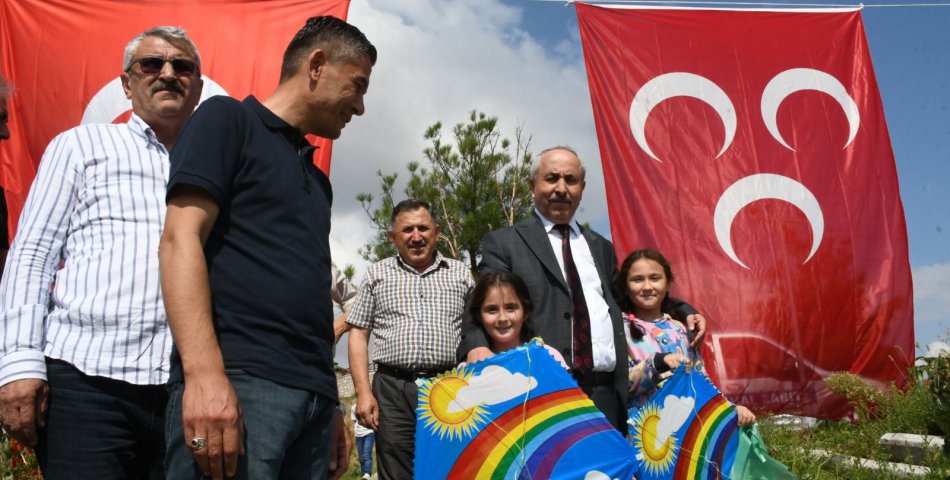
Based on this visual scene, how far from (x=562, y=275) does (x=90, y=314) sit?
1.71m

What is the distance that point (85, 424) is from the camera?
1.48 metres

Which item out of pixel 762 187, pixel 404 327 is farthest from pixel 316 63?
pixel 762 187

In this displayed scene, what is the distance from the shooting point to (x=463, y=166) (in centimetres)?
1217

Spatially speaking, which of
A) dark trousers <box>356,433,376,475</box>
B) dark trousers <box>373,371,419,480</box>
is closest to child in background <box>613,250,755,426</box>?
dark trousers <box>373,371,419,480</box>

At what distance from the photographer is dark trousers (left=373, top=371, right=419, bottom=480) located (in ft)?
9.75

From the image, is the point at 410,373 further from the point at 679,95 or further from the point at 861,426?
the point at 861,426

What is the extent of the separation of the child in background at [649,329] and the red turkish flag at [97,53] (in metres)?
2.10

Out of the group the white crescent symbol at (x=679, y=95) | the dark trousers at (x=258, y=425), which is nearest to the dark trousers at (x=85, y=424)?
the dark trousers at (x=258, y=425)

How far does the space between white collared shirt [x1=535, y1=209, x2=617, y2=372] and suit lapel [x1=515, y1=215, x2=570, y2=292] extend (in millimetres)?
26

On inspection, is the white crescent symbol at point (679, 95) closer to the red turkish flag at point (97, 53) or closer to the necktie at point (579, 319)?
the red turkish flag at point (97, 53)

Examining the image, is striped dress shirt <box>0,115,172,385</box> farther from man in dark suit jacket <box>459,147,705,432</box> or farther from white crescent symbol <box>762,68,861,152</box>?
white crescent symbol <box>762,68,861,152</box>

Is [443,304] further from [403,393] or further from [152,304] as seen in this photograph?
[152,304]

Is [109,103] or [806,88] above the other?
[806,88]

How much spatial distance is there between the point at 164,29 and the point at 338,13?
3.15 meters
